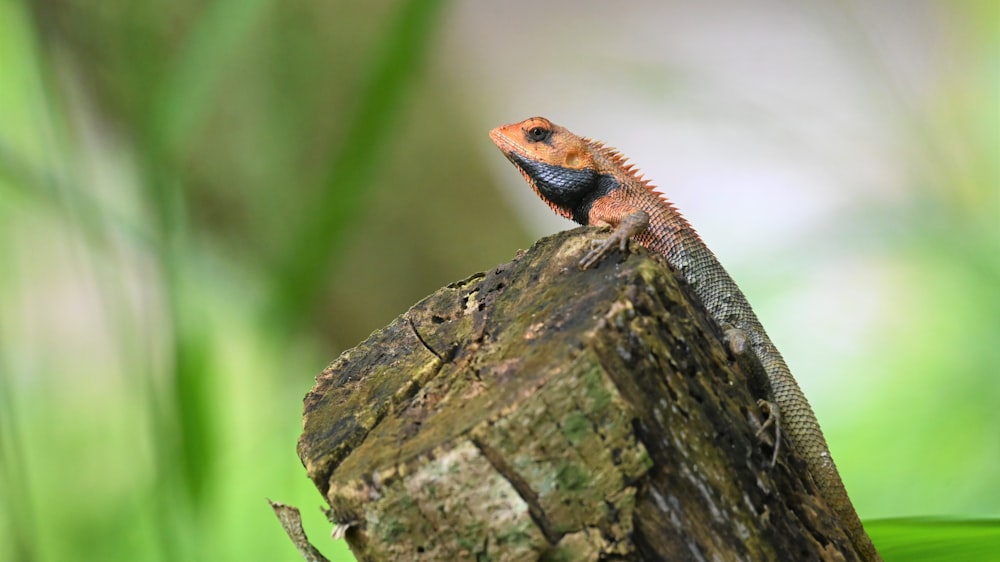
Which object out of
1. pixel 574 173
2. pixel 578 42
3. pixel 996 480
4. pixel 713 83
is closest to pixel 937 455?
pixel 996 480

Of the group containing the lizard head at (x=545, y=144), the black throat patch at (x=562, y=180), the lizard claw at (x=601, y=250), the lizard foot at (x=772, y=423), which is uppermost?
the lizard head at (x=545, y=144)

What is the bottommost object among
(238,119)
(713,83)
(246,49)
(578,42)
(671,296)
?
(671,296)

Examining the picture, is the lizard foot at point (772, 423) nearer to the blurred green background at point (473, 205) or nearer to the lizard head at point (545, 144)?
the lizard head at point (545, 144)

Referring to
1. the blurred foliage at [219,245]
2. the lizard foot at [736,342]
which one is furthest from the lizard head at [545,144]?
the blurred foliage at [219,245]

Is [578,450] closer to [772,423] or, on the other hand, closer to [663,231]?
[772,423]

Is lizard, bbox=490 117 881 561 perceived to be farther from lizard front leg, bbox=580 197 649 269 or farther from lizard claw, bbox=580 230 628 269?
lizard claw, bbox=580 230 628 269

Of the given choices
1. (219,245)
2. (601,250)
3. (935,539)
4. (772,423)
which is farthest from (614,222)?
(219,245)

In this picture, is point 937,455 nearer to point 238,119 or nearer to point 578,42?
point 578,42
